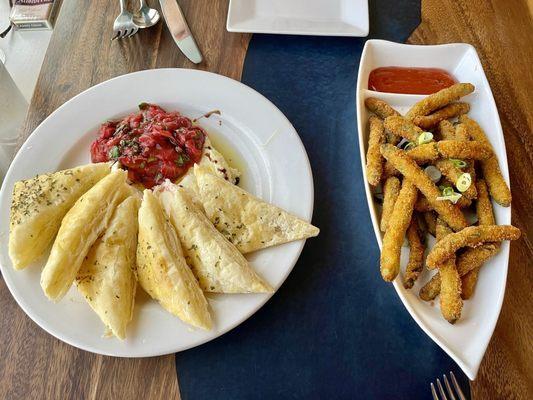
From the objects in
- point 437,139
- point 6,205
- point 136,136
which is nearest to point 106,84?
point 136,136

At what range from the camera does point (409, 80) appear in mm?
2016

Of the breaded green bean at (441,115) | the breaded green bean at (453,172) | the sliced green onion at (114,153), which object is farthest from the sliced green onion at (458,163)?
the sliced green onion at (114,153)

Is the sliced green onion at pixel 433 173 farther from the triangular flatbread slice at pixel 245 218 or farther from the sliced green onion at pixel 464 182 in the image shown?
the triangular flatbread slice at pixel 245 218

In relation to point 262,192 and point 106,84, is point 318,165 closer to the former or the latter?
point 262,192

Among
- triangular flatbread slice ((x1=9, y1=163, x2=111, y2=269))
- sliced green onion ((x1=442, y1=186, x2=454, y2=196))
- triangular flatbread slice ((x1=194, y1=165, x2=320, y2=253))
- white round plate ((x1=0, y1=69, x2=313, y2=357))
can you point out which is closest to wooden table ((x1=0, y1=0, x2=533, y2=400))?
white round plate ((x1=0, y1=69, x2=313, y2=357))

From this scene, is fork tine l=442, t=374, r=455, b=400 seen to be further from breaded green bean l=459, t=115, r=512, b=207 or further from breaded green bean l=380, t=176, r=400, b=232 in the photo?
breaded green bean l=459, t=115, r=512, b=207

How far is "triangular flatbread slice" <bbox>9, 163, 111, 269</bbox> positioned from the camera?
5.16ft

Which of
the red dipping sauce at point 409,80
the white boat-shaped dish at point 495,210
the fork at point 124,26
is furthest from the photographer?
the fork at point 124,26

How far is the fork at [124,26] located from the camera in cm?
228

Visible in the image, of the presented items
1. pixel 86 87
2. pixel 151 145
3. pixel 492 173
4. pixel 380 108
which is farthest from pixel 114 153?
pixel 492 173

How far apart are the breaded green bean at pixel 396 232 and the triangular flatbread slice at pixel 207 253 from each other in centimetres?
37

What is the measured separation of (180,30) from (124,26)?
28 centimetres

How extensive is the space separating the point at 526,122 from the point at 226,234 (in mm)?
1338

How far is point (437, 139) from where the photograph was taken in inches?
71.8
